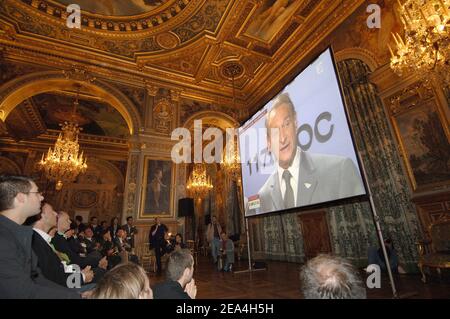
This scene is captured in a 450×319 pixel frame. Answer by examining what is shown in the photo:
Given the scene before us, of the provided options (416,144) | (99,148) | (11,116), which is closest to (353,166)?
(416,144)

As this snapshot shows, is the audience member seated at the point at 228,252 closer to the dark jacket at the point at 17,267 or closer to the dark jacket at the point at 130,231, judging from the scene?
the dark jacket at the point at 130,231

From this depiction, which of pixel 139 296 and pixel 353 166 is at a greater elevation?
pixel 353 166

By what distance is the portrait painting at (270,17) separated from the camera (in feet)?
20.8

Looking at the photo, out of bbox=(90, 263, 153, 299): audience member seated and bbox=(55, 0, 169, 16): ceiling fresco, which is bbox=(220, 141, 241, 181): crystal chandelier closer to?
bbox=(55, 0, 169, 16): ceiling fresco

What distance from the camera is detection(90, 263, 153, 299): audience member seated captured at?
101 cm

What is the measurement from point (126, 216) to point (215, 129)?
5.85 meters

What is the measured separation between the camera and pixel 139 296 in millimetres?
1078

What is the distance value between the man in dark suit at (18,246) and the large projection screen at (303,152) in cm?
325

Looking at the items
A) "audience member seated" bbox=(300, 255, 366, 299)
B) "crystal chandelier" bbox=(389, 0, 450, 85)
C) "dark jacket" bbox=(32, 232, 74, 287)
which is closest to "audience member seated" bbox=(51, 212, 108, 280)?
"dark jacket" bbox=(32, 232, 74, 287)

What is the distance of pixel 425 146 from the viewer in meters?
4.33

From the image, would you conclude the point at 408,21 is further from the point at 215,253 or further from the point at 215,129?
the point at 215,129

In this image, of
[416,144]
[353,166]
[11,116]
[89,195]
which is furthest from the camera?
[89,195]

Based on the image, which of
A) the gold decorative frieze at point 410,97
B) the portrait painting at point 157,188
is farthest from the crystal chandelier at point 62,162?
the gold decorative frieze at point 410,97

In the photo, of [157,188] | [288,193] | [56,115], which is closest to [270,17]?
[288,193]
